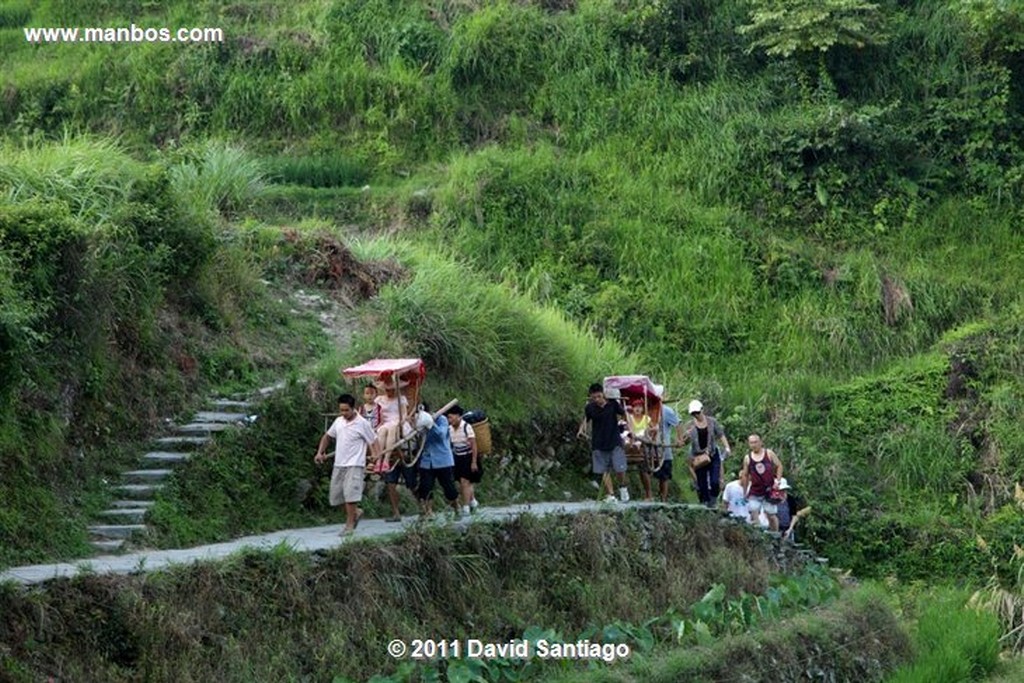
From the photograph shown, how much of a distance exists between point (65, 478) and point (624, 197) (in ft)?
53.3

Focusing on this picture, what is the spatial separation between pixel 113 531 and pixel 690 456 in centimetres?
Result: 792

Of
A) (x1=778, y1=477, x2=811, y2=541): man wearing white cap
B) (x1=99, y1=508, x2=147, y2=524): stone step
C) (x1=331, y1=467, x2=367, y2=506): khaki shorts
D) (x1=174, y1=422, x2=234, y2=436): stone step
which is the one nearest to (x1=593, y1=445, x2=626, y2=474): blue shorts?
(x1=778, y1=477, x2=811, y2=541): man wearing white cap

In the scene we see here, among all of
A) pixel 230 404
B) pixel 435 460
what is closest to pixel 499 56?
pixel 230 404

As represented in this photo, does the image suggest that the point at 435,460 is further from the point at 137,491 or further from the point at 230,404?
the point at 137,491

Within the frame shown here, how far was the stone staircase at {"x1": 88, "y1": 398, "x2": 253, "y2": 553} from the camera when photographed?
648 inches

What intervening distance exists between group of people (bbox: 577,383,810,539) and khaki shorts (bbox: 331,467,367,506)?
4.03m

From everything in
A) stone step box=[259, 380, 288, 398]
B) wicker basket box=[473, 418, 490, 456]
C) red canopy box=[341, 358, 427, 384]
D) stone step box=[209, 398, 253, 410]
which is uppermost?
red canopy box=[341, 358, 427, 384]

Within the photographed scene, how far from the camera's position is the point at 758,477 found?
22156 millimetres

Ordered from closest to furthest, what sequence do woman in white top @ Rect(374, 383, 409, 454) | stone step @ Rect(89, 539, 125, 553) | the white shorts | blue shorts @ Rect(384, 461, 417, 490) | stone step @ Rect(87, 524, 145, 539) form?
1. stone step @ Rect(89, 539, 125, 553)
2. stone step @ Rect(87, 524, 145, 539)
3. woman in white top @ Rect(374, 383, 409, 454)
4. blue shorts @ Rect(384, 461, 417, 490)
5. the white shorts

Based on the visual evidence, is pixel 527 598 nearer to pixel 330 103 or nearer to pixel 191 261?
→ pixel 191 261

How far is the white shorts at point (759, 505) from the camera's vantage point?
73.9ft

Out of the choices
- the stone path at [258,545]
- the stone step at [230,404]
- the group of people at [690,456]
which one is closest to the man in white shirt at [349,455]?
the stone path at [258,545]

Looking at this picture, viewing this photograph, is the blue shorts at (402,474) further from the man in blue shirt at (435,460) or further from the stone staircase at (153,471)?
the stone staircase at (153,471)

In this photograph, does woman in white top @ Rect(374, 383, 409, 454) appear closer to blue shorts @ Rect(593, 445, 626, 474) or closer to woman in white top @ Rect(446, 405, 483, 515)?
woman in white top @ Rect(446, 405, 483, 515)
